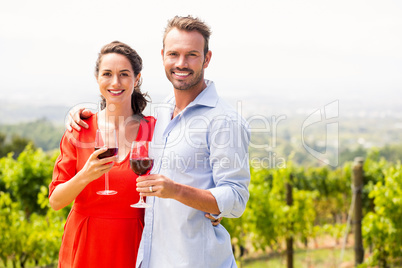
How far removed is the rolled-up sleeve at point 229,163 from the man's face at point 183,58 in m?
0.27

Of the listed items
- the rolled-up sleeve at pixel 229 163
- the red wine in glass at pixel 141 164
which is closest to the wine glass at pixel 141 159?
the red wine in glass at pixel 141 164

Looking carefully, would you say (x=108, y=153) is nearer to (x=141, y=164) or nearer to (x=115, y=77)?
(x=141, y=164)

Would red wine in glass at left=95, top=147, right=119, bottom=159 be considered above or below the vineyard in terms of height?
above

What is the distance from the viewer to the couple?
1803 mm

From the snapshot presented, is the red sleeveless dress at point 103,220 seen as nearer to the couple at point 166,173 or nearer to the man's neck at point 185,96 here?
the couple at point 166,173

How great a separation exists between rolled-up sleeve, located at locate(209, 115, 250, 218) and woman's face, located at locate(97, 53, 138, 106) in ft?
2.07

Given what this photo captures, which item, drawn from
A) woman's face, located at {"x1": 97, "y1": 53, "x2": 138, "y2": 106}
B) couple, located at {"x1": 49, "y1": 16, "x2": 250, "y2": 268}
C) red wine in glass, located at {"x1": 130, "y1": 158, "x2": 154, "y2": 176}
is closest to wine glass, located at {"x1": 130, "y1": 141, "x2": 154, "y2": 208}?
red wine in glass, located at {"x1": 130, "y1": 158, "x2": 154, "y2": 176}

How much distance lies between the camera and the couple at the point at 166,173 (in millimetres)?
1803

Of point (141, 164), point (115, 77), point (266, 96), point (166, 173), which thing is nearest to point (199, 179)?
point (166, 173)

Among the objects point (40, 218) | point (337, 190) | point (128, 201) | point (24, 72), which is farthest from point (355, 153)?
point (24, 72)

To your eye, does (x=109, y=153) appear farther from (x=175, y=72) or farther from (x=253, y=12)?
(x=253, y=12)

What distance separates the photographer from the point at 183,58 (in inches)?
76.5

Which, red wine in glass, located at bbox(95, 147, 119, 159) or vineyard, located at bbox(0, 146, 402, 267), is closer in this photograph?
red wine in glass, located at bbox(95, 147, 119, 159)

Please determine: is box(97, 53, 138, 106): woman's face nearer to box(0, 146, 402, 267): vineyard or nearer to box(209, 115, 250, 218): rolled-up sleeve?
box(209, 115, 250, 218): rolled-up sleeve
